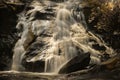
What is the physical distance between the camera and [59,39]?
20.1 m

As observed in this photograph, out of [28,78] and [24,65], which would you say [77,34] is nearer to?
[24,65]

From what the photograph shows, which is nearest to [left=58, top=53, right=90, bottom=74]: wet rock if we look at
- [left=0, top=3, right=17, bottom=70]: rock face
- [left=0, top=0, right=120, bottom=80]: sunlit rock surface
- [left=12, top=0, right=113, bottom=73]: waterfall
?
[left=0, top=0, right=120, bottom=80]: sunlit rock surface

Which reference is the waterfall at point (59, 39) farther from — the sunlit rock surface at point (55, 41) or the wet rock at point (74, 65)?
the wet rock at point (74, 65)

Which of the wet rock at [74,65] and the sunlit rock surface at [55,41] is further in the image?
the sunlit rock surface at [55,41]

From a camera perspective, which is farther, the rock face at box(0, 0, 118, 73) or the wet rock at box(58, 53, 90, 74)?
the rock face at box(0, 0, 118, 73)

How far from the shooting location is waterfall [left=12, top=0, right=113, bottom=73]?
18719 mm

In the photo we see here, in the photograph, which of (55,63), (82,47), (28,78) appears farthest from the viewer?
(82,47)

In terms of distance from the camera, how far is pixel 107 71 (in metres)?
13.2

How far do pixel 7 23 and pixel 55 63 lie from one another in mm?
5542

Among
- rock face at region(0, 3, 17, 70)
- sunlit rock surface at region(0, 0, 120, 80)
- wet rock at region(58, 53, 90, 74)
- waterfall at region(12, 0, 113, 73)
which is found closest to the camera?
wet rock at region(58, 53, 90, 74)

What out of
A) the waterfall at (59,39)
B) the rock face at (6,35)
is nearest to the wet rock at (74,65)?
the waterfall at (59,39)

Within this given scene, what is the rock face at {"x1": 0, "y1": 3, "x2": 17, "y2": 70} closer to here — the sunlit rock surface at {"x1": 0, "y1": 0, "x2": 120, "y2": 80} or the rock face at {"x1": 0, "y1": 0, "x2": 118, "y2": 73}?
the rock face at {"x1": 0, "y1": 0, "x2": 118, "y2": 73}

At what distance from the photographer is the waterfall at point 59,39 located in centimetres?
1872

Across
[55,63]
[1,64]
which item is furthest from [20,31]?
[55,63]
